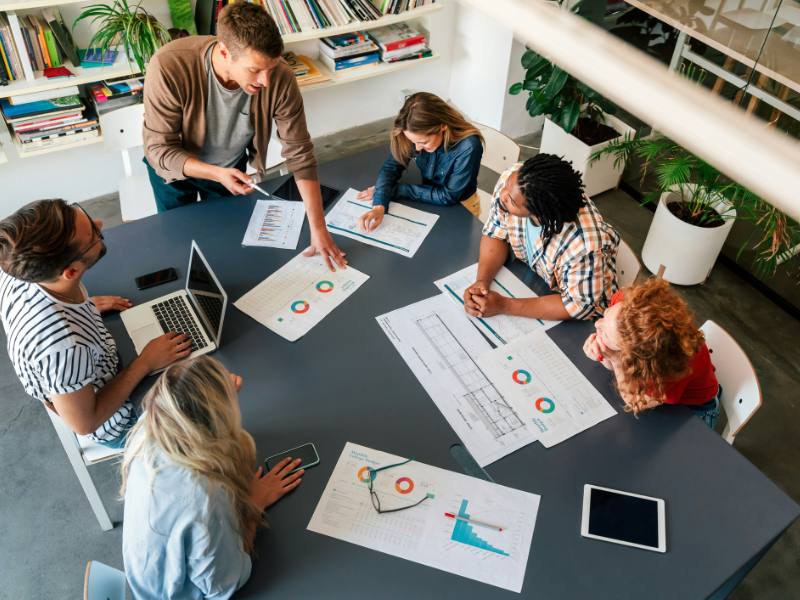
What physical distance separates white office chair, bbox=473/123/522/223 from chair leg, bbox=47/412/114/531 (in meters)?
1.81

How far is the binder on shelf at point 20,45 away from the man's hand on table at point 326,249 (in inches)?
70.2

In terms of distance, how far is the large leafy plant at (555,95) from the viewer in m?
3.19

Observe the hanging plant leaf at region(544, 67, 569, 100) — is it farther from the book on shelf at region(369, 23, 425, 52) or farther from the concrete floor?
the concrete floor

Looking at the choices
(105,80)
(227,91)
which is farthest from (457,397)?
(105,80)

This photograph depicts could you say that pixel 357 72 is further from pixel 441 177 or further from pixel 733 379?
pixel 733 379

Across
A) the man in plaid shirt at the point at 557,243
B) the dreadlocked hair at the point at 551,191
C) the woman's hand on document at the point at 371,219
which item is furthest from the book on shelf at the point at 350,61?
the dreadlocked hair at the point at 551,191

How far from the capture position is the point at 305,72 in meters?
3.57

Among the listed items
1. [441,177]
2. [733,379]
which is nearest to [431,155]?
[441,177]

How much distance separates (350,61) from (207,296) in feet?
7.85

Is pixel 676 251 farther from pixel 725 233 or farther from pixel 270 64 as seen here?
pixel 270 64

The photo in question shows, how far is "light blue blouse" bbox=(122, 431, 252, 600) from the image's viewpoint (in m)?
1.26

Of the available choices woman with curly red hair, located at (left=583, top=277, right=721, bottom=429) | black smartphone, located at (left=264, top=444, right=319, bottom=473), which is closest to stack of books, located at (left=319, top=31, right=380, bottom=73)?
woman with curly red hair, located at (left=583, top=277, right=721, bottom=429)

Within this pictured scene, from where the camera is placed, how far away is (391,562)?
1.39m

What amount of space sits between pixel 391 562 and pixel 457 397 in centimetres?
50
